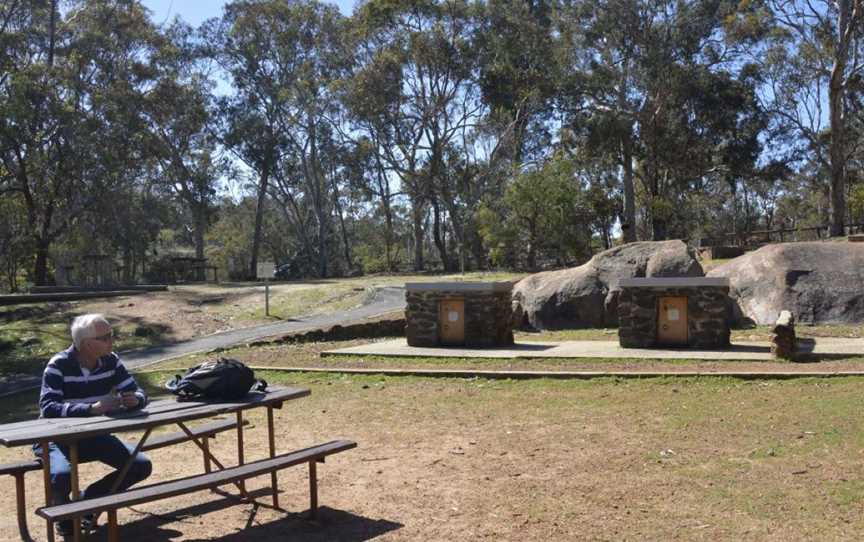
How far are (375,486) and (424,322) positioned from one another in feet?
30.4

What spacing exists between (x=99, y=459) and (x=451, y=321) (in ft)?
33.9

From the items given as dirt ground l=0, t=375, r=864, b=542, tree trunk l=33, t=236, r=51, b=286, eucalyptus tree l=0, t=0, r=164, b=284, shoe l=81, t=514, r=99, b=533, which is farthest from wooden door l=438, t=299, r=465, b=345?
tree trunk l=33, t=236, r=51, b=286

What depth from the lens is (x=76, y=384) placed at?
4688 millimetres

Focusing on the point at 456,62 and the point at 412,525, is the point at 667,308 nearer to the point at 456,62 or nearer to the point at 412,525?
the point at 412,525

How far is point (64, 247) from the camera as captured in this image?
1829 inches

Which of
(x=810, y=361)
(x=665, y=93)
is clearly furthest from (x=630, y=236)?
(x=810, y=361)

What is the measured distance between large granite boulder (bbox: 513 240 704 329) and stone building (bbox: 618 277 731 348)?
3421 mm

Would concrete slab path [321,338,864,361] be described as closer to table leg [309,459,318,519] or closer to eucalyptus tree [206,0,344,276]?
table leg [309,459,318,519]

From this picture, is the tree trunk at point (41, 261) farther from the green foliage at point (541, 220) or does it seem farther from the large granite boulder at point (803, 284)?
the large granite boulder at point (803, 284)

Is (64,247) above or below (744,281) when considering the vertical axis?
above

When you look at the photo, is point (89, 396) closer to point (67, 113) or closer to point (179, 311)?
point (179, 311)

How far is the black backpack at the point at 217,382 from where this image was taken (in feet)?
16.2

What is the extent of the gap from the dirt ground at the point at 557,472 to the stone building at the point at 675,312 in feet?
13.3

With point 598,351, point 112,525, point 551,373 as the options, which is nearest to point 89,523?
point 112,525
